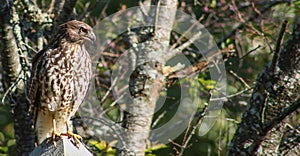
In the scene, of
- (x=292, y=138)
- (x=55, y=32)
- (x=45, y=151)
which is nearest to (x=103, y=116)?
→ (x=55, y=32)

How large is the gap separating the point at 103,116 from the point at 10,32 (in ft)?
6.31

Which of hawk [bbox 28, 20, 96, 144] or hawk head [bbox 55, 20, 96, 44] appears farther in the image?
hawk head [bbox 55, 20, 96, 44]

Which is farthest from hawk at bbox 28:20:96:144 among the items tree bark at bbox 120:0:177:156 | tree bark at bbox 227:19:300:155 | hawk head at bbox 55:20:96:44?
tree bark at bbox 227:19:300:155

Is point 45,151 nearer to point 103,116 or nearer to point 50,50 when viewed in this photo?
point 50,50

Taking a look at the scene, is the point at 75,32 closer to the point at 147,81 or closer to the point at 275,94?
the point at 147,81

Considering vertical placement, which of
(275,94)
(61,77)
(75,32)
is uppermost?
(75,32)

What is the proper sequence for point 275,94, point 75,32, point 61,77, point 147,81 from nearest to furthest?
point 275,94
point 61,77
point 75,32
point 147,81

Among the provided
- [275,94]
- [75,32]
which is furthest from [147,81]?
[275,94]

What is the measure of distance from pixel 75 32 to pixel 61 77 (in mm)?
420

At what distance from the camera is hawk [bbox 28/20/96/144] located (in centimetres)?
477

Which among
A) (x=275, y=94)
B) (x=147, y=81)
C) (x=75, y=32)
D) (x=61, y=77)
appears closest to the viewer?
(x=275, y=94)

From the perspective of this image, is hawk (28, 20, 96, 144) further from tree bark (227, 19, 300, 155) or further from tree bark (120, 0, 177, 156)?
tree bark (227, 19, 300, 155)

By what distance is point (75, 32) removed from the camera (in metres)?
Result: 4.97

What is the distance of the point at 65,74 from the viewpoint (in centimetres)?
480
